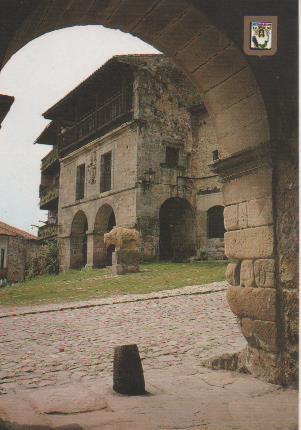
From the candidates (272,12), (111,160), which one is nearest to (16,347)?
(272,12)

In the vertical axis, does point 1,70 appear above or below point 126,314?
above

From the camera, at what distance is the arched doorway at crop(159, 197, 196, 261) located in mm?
17906

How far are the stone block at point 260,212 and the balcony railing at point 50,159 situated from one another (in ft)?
73.0

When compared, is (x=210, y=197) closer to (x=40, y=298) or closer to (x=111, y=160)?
(x=111, y=160)

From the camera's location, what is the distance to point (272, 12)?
3.12 metres

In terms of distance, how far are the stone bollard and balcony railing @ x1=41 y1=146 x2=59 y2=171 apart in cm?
2242

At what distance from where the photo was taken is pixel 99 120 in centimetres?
1964

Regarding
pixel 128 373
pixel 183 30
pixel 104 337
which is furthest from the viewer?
pixel 104 337

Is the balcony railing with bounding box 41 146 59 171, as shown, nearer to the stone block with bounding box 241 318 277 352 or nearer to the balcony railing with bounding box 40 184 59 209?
the balcony railing with bounding box 40 184 59 209

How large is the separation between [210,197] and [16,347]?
13.6m

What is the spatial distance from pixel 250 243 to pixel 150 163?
13.7m

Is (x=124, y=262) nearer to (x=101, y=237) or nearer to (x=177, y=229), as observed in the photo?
(x=177, y=229)

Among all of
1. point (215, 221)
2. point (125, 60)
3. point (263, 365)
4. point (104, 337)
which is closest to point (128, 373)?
point (263, 365)

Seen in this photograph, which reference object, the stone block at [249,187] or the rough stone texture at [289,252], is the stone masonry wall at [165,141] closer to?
the stone block at [249,187]
